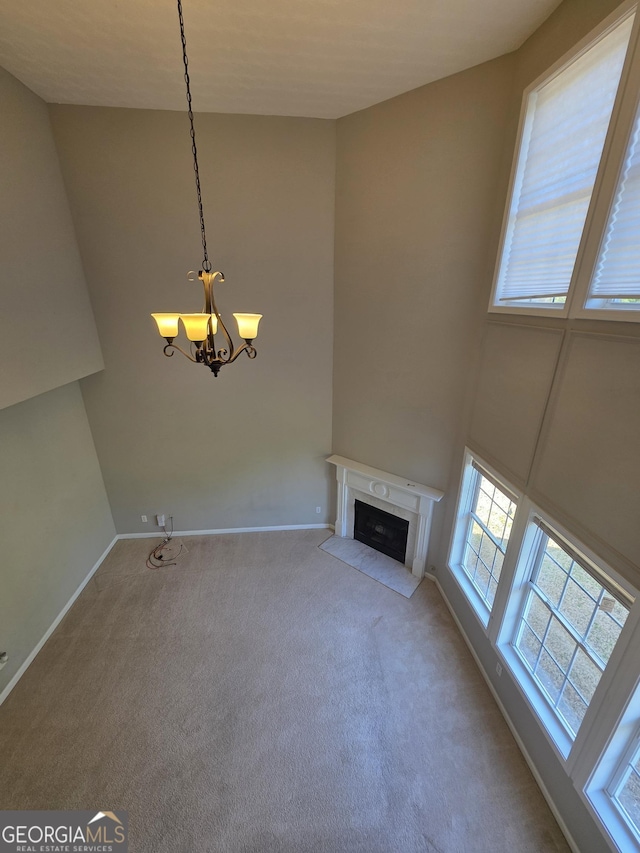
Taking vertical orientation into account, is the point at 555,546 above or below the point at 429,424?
below

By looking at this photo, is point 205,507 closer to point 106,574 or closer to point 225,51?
point 106,574

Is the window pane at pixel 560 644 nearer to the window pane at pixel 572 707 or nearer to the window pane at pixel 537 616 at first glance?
the window pane at pixel 537 616

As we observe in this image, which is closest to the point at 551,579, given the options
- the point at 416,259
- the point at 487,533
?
the point at 487,533

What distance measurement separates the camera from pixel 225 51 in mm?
2604

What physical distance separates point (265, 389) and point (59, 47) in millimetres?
3229

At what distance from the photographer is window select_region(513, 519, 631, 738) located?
81.0 inches

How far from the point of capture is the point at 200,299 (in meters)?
3.96

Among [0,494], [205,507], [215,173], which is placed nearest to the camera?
[0,494]

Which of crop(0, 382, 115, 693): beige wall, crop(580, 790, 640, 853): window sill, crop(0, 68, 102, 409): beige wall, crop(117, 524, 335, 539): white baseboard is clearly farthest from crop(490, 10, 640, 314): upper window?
crop(0, 382, 115, 693): beige wall

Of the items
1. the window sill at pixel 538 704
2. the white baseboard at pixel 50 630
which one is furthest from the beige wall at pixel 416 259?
the white baseboard at pixel 50 630

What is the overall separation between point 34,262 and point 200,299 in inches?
58.4

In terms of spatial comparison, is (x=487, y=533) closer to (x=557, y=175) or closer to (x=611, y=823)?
(x=611, y=823)

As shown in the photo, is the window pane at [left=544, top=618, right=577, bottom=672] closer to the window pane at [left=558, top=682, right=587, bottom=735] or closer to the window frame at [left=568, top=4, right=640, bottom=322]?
the window pane at [left=558, top=682, right=587, bottom=735]

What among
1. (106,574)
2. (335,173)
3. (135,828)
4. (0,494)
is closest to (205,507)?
(106,574)
